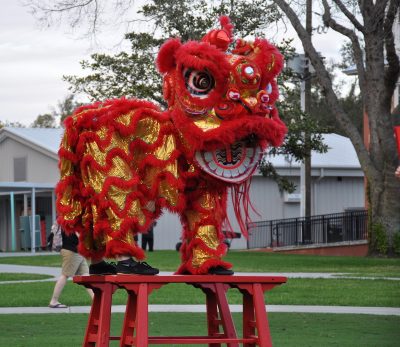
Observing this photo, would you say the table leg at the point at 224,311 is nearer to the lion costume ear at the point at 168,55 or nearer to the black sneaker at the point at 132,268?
the black sneaker at the point at 132,268

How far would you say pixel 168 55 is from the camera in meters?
7.85

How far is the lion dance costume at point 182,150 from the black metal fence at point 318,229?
27.1 metres

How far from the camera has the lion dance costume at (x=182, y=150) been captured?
754 centimetres

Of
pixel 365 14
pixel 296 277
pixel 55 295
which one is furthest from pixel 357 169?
pixel 55 295

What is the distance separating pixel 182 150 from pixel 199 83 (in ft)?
1.71

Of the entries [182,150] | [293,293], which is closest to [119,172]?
[182,150]

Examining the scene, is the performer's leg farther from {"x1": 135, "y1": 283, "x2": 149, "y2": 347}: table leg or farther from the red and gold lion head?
{"x1": 135, "y1": 283, "x2": 149, "y2": 347}: table leg

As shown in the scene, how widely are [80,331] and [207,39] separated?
5.30m

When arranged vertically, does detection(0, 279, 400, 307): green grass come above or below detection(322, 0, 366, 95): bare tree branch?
below

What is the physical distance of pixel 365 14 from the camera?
86.6ft

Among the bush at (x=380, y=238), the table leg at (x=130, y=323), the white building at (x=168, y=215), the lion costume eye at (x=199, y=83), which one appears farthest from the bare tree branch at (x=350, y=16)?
the table leg at (x=130, y=323)

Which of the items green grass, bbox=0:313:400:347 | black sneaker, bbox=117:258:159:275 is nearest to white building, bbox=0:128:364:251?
green grass, bbox=0:313:400:347

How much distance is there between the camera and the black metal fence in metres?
36.7

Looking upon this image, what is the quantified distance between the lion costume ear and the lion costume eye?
250 millimetres
